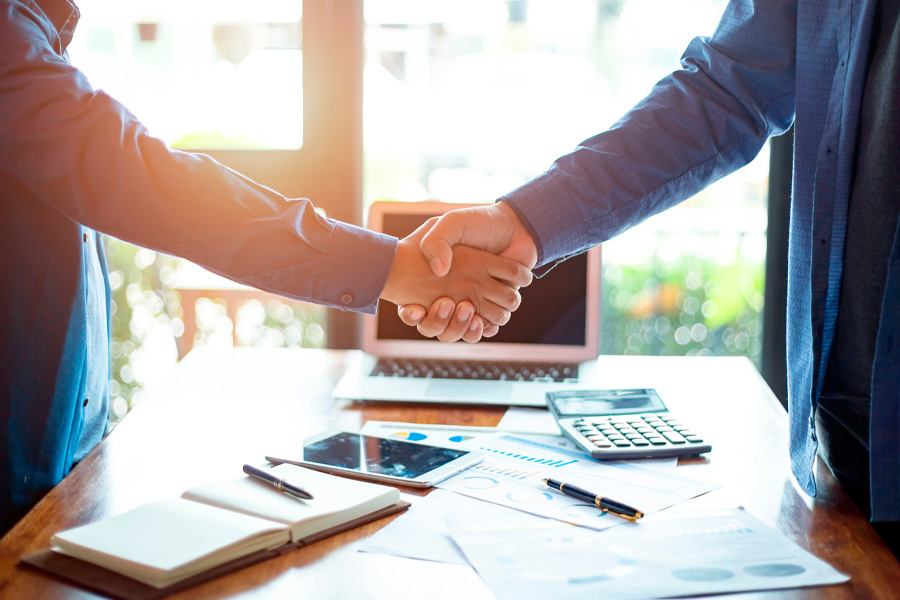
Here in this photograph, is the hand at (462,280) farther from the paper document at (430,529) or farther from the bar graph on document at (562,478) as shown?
→ the paper document at (430,529)

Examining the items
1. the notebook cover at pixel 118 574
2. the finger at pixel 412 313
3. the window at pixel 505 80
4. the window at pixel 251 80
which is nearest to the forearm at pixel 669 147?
the finger at pixel 412 313

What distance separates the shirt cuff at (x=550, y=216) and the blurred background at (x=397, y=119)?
1.21 ft

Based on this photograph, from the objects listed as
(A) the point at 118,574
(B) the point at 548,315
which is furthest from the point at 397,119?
(A) the point at 118,574

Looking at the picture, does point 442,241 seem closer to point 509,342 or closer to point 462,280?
point 462,280

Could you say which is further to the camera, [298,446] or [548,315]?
[548,315]

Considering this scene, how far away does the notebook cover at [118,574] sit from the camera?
66cm

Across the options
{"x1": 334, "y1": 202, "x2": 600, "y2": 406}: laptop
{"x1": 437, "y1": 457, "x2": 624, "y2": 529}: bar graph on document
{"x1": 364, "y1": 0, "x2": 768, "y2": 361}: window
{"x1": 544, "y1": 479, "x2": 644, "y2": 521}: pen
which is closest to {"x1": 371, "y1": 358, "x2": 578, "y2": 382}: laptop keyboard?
{"x1": 334, "y1": 202, "x2": 600, "y2": 406}: laptop

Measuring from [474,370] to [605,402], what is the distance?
0.35 metres

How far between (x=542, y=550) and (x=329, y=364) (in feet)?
2.98

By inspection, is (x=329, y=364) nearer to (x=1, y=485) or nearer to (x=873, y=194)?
(x=1, y=485)

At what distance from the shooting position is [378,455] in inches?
39.5

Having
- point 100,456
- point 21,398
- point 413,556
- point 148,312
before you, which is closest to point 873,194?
point 413,556

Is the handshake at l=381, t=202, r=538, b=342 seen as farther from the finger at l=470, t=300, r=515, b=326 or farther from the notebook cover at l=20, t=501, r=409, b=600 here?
the notebook cover at l=20, t=501, r=409, b=600

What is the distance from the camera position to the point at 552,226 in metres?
1.30
